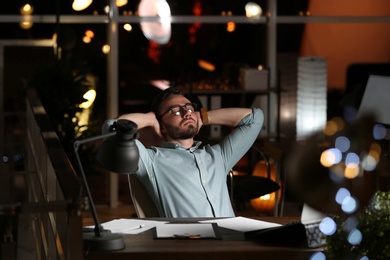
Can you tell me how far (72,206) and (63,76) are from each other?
565 cm

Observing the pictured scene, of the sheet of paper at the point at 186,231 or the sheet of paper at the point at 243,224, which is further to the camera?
the sheet of paper at the point at 243,224

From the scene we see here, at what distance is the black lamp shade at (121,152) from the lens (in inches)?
114

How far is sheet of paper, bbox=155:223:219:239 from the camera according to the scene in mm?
3172

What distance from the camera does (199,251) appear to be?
294 centimetres

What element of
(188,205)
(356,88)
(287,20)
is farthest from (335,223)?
(287,20)

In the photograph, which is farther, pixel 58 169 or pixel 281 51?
pixel 281 51

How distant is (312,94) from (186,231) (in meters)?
4.63

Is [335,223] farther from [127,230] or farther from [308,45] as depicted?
[308,45]

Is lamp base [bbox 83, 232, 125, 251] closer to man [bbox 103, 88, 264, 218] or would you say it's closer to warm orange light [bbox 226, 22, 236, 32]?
man [bbox 103, 88, 264, 218]

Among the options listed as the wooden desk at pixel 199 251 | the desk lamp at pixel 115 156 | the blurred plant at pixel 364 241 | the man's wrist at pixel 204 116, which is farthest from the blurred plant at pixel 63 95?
the blurred plant at pixel 364 241

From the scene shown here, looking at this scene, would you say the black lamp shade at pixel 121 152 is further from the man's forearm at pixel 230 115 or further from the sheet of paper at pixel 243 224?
the man's forearm at pixel 230 115

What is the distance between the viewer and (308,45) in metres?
9.05

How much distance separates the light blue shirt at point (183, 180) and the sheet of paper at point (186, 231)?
1.68 feet

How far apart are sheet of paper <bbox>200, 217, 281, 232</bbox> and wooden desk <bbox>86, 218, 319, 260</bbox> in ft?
0.72
